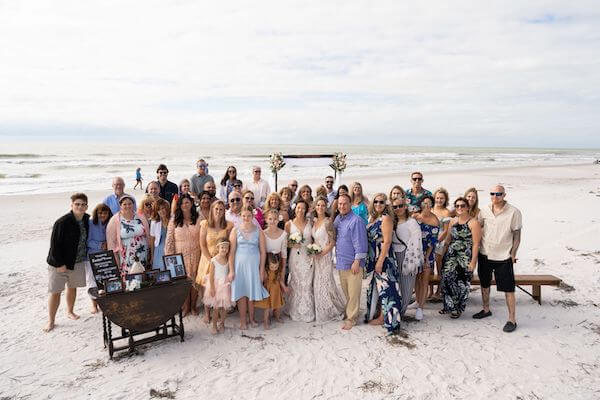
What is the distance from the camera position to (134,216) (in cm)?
498

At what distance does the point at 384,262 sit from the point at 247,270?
1751 millimetres

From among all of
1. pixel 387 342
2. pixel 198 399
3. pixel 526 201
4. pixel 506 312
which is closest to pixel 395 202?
pixel 387 342

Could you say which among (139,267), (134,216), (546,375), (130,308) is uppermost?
(134,216)

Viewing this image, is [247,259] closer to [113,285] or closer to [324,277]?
[324,277]

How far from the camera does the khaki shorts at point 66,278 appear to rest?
4848mm

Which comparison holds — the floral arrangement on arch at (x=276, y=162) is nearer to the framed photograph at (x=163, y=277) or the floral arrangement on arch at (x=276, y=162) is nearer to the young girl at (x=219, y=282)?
the young girl at (x=219, y=282)

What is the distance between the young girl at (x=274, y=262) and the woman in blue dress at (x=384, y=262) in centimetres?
116

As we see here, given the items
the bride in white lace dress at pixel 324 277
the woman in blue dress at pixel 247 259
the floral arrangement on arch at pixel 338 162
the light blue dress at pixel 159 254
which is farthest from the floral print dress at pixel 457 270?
the floral arrangement on arch at pixel 338 162

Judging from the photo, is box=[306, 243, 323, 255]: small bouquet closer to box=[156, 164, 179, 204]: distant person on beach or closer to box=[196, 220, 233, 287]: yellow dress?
box=[196, 220, 233, 287]: yellow dress

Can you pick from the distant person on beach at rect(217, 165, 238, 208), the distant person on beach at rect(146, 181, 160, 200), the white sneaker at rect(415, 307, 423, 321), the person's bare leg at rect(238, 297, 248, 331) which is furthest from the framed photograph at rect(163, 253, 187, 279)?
the white sneaker at rect(415, 307, 423, 321)

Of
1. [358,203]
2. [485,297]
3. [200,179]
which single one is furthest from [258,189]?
[485,297]

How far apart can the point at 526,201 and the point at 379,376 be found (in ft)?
45.9

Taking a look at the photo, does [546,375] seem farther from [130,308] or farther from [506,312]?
[130,308]

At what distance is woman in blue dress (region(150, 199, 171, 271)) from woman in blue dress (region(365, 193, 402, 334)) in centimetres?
274
